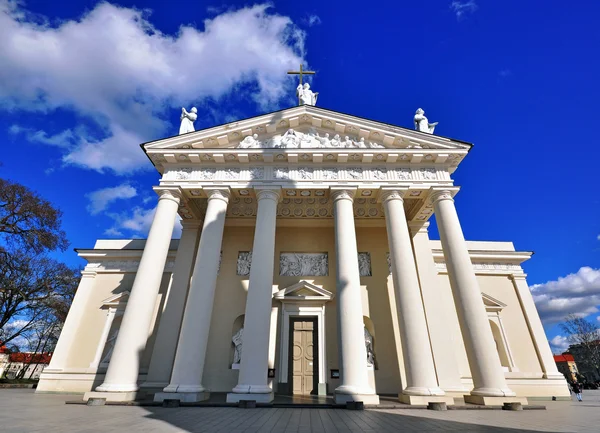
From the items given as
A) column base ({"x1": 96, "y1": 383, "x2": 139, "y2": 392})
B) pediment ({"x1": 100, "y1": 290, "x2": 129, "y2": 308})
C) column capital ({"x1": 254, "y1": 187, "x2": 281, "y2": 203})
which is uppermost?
column capital ({"x1": 254, "y1": 187, "x2": 281, "y2": 203})

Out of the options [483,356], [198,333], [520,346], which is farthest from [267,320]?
[520,346]

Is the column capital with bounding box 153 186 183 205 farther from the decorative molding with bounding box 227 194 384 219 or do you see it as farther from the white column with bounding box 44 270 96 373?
the white column with bounding box 44 270 96 373

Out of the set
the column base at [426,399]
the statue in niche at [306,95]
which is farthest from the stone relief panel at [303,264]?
the statue in niche at [306,95]

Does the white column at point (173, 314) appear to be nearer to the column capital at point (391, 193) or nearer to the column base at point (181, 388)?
the column base at point (181, 388)

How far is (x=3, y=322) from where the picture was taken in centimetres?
1916

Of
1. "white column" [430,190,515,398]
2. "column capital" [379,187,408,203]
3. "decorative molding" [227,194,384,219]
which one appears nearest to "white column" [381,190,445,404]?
"column capital" [379,187,408,203]

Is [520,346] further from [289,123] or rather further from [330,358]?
[289,123]

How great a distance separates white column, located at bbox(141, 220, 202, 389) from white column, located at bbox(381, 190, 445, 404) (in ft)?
28.8

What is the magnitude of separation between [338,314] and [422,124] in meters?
9.22

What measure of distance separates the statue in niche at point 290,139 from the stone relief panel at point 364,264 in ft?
20.5

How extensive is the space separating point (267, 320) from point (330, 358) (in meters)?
4.71

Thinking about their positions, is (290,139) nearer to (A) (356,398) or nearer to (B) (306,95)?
(B) (306,95)

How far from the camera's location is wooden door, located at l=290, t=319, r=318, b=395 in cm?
1277

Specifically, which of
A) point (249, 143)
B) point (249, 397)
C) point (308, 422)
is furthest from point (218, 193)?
point (308, 422)
